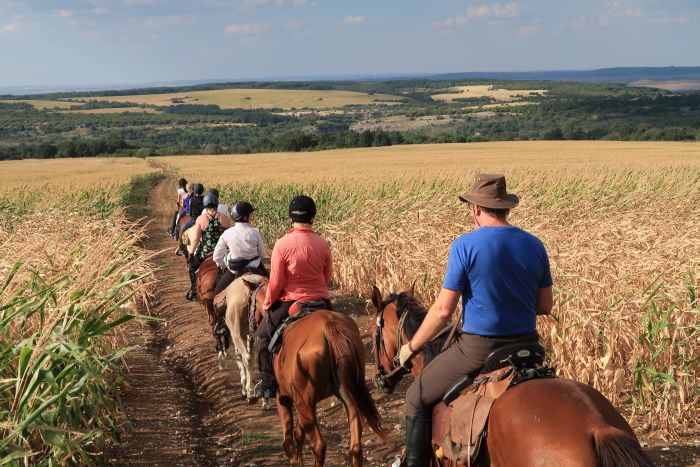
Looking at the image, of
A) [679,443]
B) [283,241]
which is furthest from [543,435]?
[679,443]

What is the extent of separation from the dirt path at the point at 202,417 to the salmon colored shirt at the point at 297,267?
140cm

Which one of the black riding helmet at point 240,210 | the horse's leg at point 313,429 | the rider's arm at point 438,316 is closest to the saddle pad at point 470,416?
the rider's arm at point 438,316

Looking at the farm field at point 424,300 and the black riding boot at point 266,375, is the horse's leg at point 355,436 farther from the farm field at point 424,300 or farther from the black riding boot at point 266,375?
the black riding boot at point 266,375

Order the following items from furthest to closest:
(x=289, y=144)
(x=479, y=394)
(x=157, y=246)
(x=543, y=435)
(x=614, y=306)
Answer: (x=289, y=144)
(x=157, y=246)
(x=614, y=306)
(x=479, y=394)
(x=543, y=435)

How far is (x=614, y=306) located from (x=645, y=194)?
10.9m

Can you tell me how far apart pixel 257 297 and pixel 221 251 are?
1.86 metres

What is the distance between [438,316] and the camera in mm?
4375

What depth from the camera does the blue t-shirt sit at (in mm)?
4145

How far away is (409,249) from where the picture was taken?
1198 centimetres

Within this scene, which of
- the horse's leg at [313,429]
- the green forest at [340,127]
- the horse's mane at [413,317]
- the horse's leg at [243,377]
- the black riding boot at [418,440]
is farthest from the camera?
the green forest at [340,127]

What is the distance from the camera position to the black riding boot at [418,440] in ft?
15.0

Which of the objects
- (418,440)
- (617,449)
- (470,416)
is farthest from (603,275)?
(617,449)

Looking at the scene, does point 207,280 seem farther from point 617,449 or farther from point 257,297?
point 617,449

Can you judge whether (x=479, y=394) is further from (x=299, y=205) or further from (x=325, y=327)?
(x=299, y=205)
